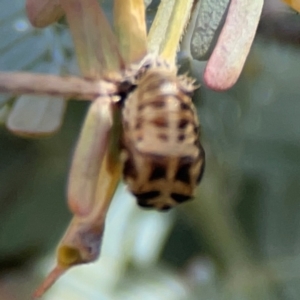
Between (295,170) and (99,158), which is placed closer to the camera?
(99,158)

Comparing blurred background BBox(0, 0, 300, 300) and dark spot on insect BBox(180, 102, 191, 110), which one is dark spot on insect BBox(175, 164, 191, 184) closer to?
dark spot on insect BBox(180, 102, 191, 110)

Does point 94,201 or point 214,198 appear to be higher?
point 94,201

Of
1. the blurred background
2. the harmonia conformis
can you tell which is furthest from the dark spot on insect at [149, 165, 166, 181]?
the blurred background

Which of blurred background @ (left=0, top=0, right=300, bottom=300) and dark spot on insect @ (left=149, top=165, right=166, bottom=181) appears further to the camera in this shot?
blurred background @ (left=0, top=0, right=300, bottom=300)

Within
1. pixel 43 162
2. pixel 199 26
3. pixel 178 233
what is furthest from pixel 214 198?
pixel 199 26

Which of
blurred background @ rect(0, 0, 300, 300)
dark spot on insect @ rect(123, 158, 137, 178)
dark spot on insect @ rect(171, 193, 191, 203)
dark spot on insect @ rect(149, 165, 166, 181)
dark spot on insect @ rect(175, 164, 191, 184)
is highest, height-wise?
dark spot on insect @ rect(149, 165, 166, 181)

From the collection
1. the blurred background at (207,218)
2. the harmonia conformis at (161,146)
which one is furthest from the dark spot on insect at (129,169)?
the blurred background at (207,218)

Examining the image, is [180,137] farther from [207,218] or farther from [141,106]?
[207,218]

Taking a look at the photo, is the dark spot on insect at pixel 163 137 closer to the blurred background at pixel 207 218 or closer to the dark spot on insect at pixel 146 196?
the dark spot on insect at pixel 146 196

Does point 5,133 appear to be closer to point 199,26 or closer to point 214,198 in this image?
point 214,198
